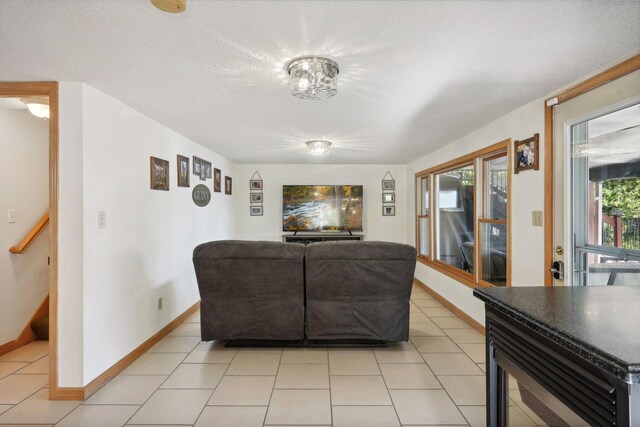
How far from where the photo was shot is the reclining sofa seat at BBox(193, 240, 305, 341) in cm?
286

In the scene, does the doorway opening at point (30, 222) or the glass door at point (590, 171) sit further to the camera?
the doorway opening at point (30, 222)

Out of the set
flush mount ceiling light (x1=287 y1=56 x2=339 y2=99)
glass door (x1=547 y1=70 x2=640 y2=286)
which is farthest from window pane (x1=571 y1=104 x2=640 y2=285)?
flush mount ceiling light (x1=287 y1=56 x2=339 y2=99)

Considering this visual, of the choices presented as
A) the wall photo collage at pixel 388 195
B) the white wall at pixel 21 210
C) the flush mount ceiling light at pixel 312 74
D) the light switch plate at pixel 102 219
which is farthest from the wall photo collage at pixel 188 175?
the wall photo collage at pixel 388 195

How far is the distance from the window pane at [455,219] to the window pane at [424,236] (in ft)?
1.49

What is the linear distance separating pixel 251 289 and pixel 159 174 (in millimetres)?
1536

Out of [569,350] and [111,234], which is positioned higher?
[111,234]

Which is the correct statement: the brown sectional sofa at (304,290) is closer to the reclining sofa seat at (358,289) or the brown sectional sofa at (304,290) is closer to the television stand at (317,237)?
the reclining sofa seat at (358,289)

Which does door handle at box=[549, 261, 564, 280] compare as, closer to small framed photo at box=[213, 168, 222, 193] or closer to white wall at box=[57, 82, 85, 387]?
white wall at box=[57, 82, 85, 387]

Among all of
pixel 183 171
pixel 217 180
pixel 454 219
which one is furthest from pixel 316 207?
pixel 183 171

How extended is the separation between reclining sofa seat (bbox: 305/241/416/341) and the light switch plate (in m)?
1.60

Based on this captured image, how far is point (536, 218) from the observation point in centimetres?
264

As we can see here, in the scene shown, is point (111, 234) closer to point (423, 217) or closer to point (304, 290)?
point (304, 290)

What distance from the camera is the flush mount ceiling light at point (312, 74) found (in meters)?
1.89

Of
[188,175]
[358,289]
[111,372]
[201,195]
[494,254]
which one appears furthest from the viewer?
[201,195]
